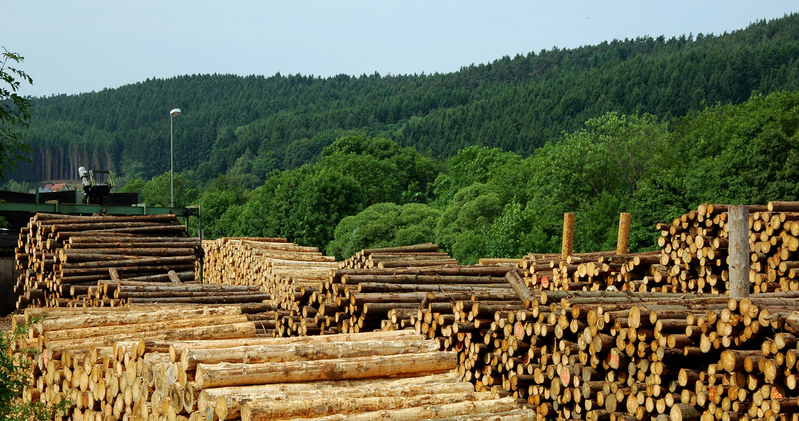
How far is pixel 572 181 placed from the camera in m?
43.5

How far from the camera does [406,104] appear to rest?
435 feet

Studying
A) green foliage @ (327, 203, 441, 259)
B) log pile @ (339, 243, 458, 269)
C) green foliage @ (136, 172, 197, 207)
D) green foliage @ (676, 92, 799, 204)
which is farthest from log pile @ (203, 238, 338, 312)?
green foliage @ (136, 172, 197, 207)

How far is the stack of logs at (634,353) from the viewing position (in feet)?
26.3

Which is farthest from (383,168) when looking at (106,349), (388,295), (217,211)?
(106,349)

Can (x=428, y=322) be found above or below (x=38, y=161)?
below

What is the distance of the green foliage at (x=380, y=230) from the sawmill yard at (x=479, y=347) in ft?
92.0

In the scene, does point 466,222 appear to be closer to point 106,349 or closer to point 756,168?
point 756,168

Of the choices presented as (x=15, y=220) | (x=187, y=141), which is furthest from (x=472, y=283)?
(x=187, y=141)

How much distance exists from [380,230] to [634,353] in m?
36.1

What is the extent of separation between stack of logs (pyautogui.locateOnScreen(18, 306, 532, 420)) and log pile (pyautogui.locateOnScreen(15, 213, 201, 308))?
8071 mm

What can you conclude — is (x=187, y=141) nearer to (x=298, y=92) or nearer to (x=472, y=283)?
(x=298, y=92)

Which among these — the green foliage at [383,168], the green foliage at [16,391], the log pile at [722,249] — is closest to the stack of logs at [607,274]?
the log pile at [722,249]

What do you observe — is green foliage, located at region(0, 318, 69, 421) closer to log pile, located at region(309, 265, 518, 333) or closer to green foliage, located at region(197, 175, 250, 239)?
log pile, located at region(309, 265, 518, 333)

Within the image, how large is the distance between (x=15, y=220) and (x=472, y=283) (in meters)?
17.2
